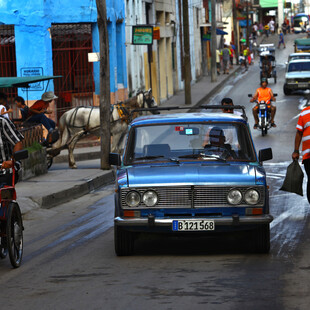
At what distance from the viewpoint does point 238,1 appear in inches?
4250

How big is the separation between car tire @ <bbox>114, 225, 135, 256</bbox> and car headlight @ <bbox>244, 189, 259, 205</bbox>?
1357 mm

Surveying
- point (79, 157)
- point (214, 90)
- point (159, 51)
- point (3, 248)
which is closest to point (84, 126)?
point (79, 157)

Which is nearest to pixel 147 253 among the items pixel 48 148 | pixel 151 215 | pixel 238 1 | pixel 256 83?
pixel 151 215

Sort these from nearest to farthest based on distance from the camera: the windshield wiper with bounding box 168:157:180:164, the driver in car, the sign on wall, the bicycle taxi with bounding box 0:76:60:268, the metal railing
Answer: the bicycle taxi with bounding box 0:76:60:268, the windshield wiper with bounding box 168:157:180:164, the driver in car, the metal railing, the sign on wall

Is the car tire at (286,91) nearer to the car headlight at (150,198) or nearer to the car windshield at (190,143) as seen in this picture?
the car windshield at (190,143)

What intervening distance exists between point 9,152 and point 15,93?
2106 centimetres

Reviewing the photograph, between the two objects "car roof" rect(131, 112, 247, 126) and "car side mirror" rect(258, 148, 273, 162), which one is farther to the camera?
"car roof" rect(131, 112, 247, 126)

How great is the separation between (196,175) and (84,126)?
1454 cm

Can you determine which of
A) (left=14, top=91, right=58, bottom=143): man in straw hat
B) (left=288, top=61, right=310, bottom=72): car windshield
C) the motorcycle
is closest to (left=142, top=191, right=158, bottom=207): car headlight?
(left=14, top=91, right=58, bottom=143): man in straw hat

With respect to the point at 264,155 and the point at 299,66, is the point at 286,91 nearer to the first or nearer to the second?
the point at 299,66

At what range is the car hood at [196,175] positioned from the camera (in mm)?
9875

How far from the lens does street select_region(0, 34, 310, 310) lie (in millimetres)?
7863

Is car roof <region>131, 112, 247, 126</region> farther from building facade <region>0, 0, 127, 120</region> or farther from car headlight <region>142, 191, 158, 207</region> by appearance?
building facade <region>0, 0, 127, 120</region>

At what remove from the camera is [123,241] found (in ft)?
33.5
